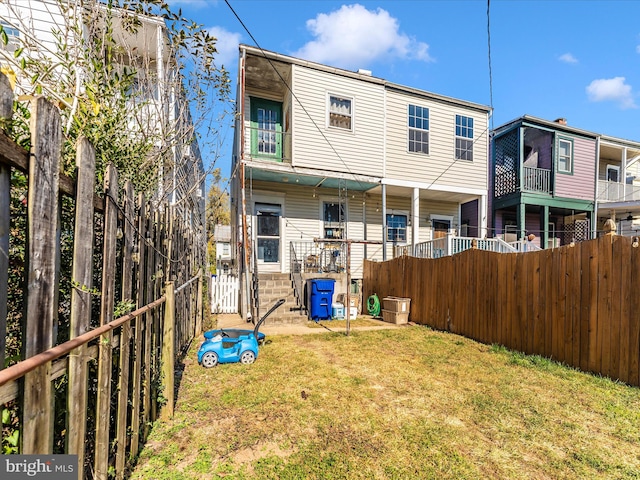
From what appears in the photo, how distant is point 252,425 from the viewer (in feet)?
9.91

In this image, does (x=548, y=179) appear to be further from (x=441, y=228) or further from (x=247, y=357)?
(x=247, y=357)

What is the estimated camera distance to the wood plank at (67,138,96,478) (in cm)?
141

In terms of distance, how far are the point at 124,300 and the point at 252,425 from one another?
1.85 metres

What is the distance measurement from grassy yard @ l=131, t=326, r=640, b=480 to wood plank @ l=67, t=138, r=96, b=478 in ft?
3.81

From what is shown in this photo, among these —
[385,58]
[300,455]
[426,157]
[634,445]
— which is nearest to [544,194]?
[426,157]

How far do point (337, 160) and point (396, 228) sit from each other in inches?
156

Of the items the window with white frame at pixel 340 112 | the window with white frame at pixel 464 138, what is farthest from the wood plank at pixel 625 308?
the window with white frame at pixel 464 138

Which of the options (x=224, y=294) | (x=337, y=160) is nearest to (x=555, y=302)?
(x=337, y=160)

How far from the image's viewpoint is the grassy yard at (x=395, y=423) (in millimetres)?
2410

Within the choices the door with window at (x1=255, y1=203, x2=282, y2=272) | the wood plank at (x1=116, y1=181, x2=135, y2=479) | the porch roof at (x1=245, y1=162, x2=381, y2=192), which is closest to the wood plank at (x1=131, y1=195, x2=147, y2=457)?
the wood plank at (x1=116, y1=181, x2=135, y2=479)

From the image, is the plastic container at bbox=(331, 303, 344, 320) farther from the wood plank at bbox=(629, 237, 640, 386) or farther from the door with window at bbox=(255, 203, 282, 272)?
the wood plank at bbox=(629, 237, 640, 386)

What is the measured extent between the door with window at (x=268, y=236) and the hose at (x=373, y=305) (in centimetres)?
326

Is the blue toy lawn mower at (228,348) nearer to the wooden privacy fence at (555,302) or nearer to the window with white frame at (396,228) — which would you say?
the wooden privacy fence at (555,302)

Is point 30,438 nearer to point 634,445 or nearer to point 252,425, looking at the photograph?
point 252,425
